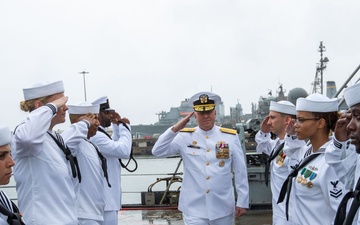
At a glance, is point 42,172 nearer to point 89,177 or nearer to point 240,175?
point 89,177

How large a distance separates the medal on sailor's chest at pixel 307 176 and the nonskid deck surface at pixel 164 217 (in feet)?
13.7

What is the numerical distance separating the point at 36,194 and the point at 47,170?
0.16 meters

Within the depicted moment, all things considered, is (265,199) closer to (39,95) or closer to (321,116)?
(321,116)

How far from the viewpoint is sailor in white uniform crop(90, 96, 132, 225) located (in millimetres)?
4492

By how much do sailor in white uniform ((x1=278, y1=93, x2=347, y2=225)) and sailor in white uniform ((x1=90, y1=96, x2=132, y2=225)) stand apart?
1.76m

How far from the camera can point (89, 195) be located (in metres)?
3.81

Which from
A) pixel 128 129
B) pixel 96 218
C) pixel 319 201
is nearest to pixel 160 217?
pixel 128 129

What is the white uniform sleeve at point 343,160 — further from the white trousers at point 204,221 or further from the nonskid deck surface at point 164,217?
A: the nonskid deck surface at point 164,217

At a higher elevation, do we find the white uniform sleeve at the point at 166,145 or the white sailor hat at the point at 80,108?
the white sailor hat at the point at 80,108

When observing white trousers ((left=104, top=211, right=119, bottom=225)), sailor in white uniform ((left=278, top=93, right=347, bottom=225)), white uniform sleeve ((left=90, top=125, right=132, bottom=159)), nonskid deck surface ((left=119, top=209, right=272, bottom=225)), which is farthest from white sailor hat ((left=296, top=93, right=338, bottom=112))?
nonskid deck surface ((left=119, top=209, right=272, bottom=225))

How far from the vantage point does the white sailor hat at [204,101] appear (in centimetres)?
449

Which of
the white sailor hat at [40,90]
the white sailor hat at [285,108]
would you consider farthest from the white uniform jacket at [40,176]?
the white sailor hat at [285,108]

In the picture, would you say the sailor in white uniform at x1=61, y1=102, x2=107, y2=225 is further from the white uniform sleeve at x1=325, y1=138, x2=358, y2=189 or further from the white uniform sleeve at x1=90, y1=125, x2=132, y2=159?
the white uniform sleeve at x1=325, y1=138, x2=358, y2=189

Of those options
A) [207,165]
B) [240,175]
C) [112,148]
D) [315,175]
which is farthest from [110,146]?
[315,175]
